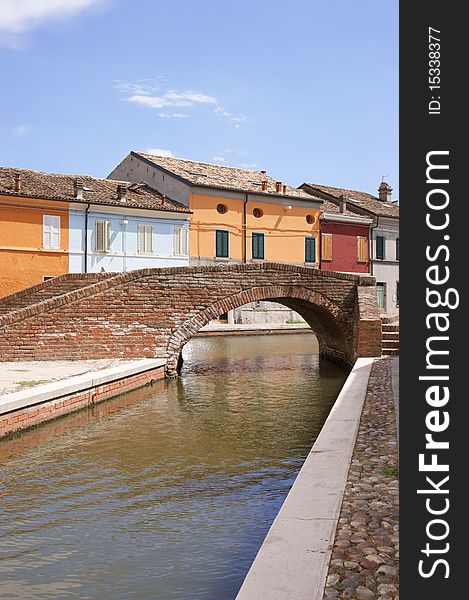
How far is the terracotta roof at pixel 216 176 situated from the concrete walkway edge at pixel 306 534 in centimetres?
2481

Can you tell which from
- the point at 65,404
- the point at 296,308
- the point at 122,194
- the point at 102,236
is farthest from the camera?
the point at 122,194

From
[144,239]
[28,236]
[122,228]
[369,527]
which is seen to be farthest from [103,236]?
[369,527]

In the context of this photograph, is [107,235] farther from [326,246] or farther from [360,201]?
[360,201]

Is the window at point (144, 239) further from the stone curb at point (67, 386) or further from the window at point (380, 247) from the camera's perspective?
the stone curb at point (67, 386)

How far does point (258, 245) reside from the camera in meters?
32.4

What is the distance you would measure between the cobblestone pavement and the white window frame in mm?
21724

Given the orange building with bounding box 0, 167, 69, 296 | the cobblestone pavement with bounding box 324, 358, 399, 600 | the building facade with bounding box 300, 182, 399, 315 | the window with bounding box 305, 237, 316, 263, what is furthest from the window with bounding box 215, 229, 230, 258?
the cobblestone pavement with bounding box 324, 358, 399, 600

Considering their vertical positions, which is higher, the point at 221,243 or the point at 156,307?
the point at 221,243

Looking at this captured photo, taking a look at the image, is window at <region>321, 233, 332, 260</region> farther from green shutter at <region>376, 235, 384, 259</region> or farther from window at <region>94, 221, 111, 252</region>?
window at <region>94, 221, 111, 252</region>

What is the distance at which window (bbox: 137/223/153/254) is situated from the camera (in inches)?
1119

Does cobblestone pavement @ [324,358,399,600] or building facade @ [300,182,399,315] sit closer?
cobblestone pavement @ [324,358,399,600]

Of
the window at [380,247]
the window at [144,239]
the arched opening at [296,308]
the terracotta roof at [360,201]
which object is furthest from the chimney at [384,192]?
the arched opening at [296,308]

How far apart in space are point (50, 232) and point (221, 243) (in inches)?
345

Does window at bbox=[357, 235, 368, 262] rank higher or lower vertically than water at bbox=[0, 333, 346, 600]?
higher
